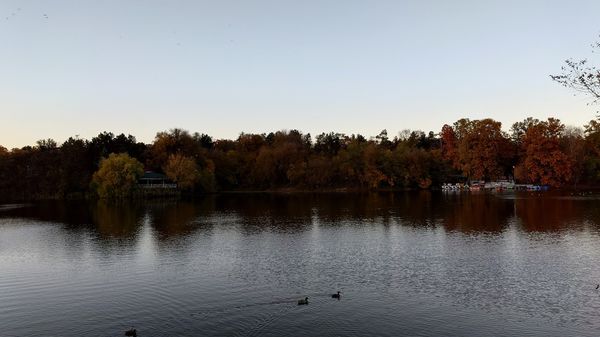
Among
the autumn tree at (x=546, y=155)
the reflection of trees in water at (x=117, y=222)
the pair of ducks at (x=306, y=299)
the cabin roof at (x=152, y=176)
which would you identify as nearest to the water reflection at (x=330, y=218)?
the reflection of trees in water at (x=117, y=222)

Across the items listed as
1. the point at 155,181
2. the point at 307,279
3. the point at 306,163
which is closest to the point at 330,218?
the point at 307,279

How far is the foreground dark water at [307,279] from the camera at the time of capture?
18.1 meters

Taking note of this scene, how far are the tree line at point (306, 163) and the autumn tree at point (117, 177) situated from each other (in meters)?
0.19

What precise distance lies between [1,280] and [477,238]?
31903mm

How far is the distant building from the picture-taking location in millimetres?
96875

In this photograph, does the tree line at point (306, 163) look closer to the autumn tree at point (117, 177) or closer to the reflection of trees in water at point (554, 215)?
the autumn tree at point (117, 177)

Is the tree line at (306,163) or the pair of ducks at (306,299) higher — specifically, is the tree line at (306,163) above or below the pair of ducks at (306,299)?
above

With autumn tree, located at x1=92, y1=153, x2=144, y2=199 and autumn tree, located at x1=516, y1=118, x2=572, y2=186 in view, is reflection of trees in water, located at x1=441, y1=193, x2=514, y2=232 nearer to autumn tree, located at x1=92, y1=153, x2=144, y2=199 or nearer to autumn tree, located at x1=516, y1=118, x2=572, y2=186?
autumn tree, located at x1=516, y1=118, x2=572, y2=186

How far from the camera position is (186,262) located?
2962 centimetres

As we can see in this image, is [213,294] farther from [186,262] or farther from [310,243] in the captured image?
[310,243]

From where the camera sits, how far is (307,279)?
24.7 metres

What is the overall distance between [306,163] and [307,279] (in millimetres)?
95640

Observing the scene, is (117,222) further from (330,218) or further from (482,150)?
(482,150)

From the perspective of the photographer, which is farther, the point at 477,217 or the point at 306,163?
the point at 306,163
